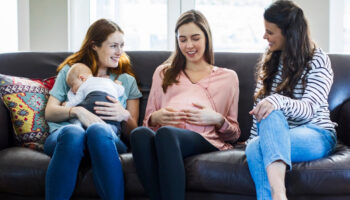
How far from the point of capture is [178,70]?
2.24 m

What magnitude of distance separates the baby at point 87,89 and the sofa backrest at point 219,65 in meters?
0.28

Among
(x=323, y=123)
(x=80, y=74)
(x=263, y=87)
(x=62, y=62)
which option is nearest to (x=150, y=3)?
(x=62, y=62)

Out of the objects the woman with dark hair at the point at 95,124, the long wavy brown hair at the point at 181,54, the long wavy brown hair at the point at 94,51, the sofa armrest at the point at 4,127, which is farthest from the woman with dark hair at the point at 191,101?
the sofa armrest at the point at 4,127

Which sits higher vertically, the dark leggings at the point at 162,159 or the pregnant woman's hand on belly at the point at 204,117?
the pregnant woman's hand on belly at the point at 204,117

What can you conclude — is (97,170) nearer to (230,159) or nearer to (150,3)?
(230,159)

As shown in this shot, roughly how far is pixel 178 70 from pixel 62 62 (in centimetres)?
70

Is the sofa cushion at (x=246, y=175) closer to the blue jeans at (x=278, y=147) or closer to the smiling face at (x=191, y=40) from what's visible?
the blue jeans at (x=278, y=147)

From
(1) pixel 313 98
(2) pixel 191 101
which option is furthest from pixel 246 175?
(2) pixel 191 101

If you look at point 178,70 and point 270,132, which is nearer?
point 270,132

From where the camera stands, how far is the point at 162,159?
1.69m

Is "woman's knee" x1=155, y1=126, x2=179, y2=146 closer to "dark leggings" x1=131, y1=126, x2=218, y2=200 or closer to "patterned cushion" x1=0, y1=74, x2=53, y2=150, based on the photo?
"dark leggings" x1=131, y1=126, x2=218, y2=200

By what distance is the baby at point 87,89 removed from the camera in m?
2.09

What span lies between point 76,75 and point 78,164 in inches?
21.9

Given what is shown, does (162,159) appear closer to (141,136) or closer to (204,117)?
(141,136)
